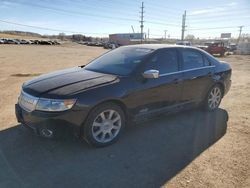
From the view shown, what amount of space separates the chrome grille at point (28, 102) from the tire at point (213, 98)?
12.1 feet

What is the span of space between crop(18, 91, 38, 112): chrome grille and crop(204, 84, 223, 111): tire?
3703 millimetres

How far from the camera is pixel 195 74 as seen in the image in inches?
195

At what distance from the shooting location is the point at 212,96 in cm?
553

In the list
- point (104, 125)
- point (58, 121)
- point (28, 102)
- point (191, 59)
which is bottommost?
point (104, 125)

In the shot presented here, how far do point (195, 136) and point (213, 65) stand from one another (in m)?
2.05

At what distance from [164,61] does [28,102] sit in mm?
2484

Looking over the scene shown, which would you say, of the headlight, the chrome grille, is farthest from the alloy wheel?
the chrome grille

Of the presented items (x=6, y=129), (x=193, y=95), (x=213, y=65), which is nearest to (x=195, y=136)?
(x=193, y=95)

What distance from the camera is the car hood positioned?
3.44m

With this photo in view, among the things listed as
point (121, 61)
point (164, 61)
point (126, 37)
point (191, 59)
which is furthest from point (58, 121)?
point (126, 37)

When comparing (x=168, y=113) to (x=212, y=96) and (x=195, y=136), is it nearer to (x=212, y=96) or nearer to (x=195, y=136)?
(x=195, y=136)

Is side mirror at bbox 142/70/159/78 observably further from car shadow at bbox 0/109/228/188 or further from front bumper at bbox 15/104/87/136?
front bumper at bbox 15/104/87/136

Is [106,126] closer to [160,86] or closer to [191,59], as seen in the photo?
[160,86]

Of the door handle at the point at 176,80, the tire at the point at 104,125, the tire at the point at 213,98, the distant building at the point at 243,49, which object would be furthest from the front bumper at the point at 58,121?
the distant building at the point at 243,49
